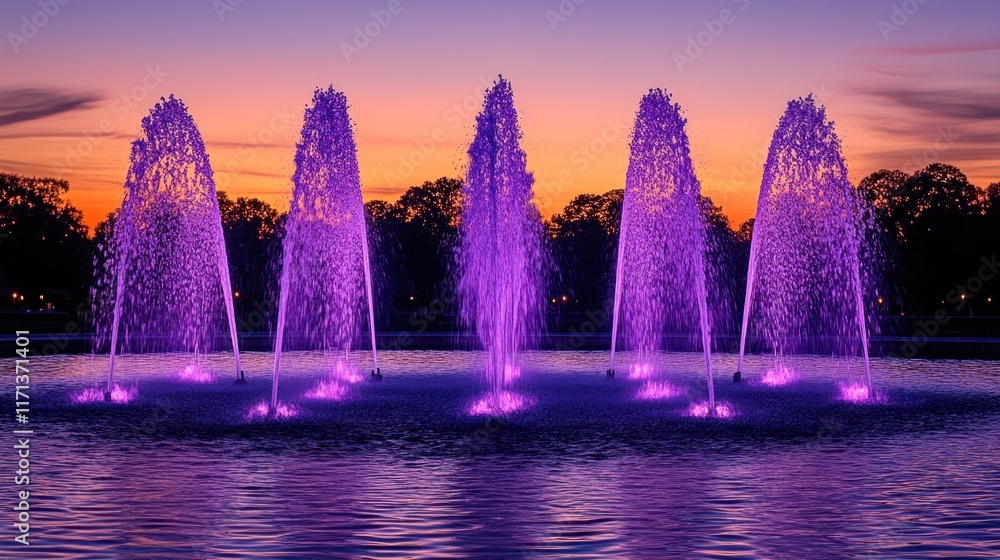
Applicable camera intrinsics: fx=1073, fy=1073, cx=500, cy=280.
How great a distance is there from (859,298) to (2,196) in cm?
9654

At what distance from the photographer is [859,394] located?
26.6m

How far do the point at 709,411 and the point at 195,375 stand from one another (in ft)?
53.5

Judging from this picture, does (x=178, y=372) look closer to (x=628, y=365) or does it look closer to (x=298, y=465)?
(x=628, y=365)

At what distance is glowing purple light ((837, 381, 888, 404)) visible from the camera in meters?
25.4

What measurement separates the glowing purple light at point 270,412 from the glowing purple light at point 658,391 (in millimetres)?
8494

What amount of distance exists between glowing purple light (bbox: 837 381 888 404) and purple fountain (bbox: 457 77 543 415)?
7854 millimetres

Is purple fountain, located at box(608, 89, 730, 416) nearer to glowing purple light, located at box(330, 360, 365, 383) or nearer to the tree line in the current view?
glowing purple light, located at box(330, 360, 365, 383)

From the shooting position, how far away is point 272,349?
158 feet

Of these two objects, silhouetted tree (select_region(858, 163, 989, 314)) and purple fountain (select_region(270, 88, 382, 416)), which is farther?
silhouetted tree (select_region(858, 163, 989, 314))

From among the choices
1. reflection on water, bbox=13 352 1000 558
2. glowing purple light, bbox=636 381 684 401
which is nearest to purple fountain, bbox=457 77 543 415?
reflection on water, bbox=13 352 1000 558
